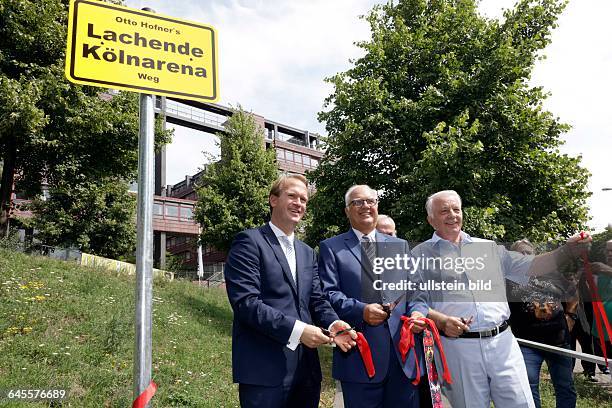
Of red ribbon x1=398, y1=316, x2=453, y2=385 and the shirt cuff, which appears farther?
red ribbon x1=398, y1=316, x2=453, y2=385

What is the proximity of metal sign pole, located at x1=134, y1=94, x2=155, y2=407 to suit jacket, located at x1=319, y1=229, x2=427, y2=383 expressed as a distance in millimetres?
1518

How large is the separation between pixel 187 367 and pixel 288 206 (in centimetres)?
531

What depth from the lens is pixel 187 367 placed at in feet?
24.1

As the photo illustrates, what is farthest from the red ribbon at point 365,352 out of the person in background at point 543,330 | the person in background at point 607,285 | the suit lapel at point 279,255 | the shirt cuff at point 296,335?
the person in background at point 543,330

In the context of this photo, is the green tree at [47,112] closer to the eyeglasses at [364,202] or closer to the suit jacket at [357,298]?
the eyeglasses at [364,202]

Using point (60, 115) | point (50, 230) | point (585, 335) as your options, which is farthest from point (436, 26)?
point (50, 230)

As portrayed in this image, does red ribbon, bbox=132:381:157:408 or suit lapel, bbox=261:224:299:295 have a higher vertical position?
suit lapel, bbox=261:224:299:295

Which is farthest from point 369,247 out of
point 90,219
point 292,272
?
point 90,219

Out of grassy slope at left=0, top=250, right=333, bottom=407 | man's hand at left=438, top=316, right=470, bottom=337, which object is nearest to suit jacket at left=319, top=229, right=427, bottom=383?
man's hand at left=438, top=316, right=470, bottom=337

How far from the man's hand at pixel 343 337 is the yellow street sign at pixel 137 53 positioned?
5.58 ft

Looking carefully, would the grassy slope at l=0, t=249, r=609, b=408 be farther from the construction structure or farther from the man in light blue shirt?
the construction structure

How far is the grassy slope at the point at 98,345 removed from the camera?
5.88 meters

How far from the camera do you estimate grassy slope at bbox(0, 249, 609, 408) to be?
5.88m

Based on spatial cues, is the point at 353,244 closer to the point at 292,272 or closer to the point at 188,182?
the point at 292,272
